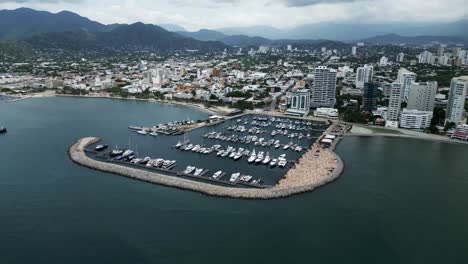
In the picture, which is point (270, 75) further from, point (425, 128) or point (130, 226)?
point (130, 226)

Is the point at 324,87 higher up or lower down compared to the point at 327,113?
higher up

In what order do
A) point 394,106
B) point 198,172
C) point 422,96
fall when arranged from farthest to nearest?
point 422,96 < point 394,106 < point 198,172

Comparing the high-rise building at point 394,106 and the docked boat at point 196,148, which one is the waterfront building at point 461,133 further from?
the docked boat at point 196,148

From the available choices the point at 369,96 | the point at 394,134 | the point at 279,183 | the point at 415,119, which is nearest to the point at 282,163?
the point at 279,183

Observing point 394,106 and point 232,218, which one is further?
point 394,106

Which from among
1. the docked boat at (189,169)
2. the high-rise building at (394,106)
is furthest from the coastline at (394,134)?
the docked boat at (189,169)

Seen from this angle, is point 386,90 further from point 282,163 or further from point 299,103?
point 282,163
